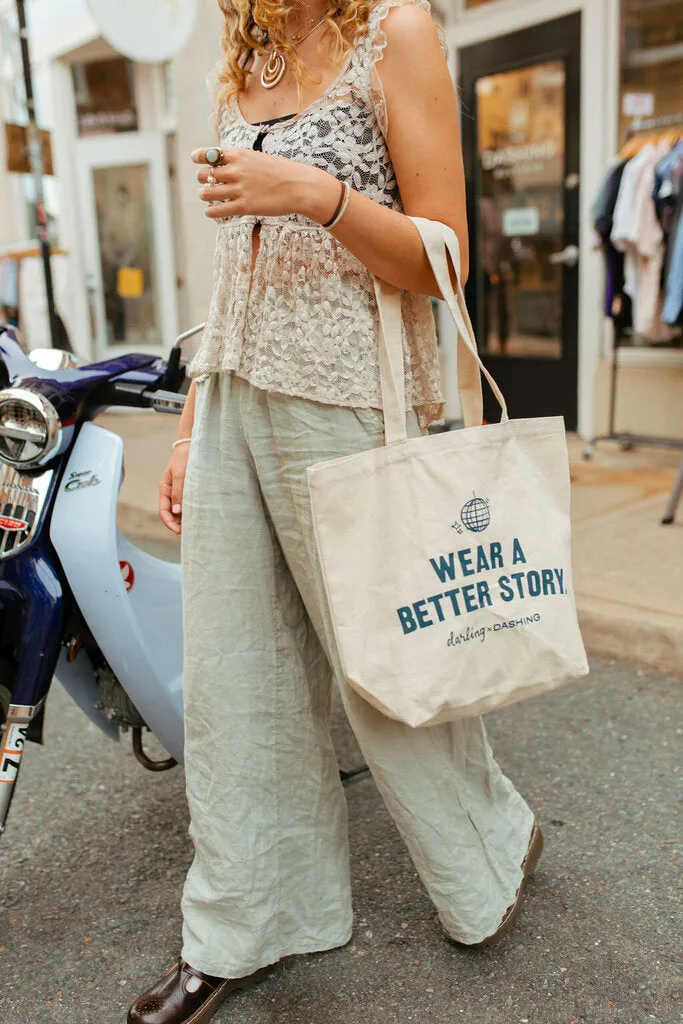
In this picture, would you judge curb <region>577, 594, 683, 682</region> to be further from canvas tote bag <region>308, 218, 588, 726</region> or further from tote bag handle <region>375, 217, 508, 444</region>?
tote bag handle <region>375, 217, 508, 444</region>

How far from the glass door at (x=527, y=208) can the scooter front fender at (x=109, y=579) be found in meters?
4.78

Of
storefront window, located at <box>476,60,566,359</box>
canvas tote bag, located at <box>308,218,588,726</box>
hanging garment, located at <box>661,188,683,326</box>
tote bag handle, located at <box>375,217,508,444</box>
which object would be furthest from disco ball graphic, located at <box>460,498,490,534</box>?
storefront window, located at <box>476,60,566,359</box>

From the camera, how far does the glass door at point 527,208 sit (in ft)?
20.0

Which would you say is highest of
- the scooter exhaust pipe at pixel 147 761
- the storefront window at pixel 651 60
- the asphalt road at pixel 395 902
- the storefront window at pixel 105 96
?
the storefront window at pixel 105 96

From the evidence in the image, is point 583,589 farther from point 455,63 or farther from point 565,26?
point 455,63

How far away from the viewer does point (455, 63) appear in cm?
666

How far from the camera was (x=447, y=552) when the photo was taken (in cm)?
152

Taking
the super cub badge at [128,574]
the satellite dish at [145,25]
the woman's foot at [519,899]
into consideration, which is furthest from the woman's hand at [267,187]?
the satellite dish at [145,25]

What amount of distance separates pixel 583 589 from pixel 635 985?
1.93 meters

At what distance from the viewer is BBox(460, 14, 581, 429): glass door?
6109 millimetres

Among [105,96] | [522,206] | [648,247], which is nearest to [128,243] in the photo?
[105,96]

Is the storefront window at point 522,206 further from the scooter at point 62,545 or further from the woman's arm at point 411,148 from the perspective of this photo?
the woman's arm at point 411,148

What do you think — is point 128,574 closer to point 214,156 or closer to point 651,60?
point 214,156

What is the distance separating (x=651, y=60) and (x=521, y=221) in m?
1.26
